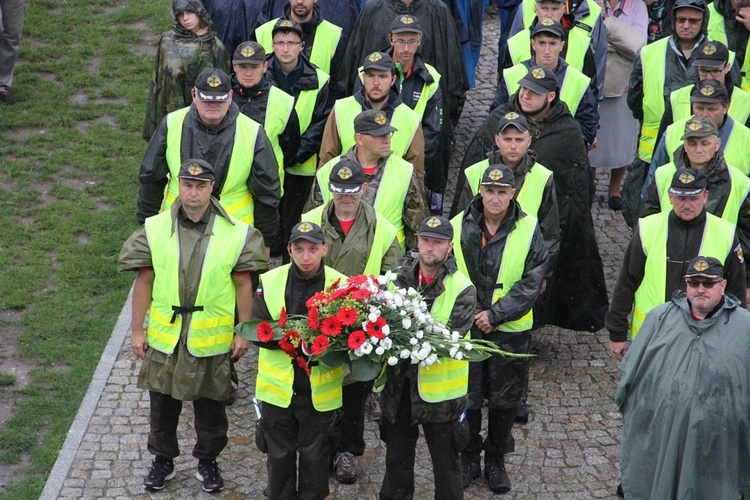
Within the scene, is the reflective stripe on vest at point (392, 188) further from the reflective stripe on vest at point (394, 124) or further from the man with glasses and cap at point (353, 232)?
the reflective stripe on vest at point (394, 124)

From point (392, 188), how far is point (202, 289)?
1683 mm

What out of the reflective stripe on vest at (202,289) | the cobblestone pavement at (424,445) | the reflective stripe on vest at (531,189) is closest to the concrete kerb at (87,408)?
the cobblestone pavement at (424,445)

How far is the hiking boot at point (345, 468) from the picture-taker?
9273 mm

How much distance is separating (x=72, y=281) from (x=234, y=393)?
2.36 metres

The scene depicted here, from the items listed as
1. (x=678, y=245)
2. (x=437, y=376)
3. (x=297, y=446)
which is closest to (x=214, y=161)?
(x=297, y=446)

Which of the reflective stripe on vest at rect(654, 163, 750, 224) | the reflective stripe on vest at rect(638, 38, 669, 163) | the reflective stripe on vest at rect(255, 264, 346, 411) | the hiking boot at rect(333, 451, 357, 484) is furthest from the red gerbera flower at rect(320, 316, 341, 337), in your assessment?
the reflective stripe on vest at rect(638, 38, 669, 163)

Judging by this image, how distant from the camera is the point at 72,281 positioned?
1178 cm

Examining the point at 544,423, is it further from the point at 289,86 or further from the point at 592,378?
the point at 289,86

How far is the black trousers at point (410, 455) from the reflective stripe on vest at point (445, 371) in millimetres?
144

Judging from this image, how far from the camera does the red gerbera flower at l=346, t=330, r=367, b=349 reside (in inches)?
307

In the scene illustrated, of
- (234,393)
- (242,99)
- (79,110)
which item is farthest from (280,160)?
(79,110)

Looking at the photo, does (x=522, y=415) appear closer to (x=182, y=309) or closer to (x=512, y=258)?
(x=512, y=258)

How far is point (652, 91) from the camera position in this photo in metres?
11.4

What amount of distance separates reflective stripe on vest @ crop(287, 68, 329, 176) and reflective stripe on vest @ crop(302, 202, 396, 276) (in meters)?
2.01
